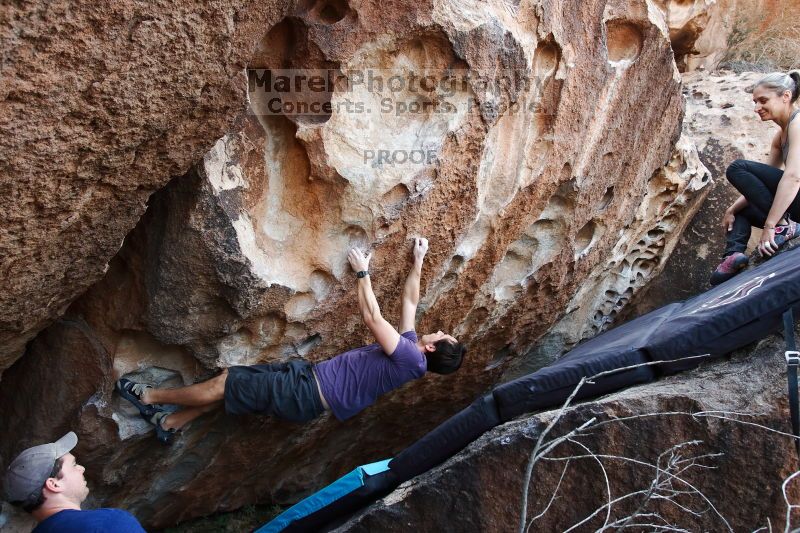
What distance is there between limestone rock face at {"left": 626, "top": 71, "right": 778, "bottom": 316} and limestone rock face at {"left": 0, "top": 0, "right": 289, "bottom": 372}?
3.17 m

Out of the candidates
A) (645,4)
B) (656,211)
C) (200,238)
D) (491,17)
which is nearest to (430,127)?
(491,17)

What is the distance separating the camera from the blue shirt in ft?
6.96

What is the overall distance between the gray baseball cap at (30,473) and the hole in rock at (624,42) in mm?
2832

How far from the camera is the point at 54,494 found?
2320 mm

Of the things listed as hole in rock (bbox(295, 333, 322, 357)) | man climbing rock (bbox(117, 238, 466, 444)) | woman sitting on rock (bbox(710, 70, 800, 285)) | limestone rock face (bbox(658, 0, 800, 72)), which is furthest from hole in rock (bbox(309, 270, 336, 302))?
limestone rock face (bbox(658, 0, 800, 72))

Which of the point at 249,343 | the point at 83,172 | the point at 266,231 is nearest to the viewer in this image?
the point at 83,172

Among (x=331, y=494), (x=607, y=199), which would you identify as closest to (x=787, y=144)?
(x=607, y=199)

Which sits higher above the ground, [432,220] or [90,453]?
[432,220]

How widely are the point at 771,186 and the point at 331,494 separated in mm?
2560

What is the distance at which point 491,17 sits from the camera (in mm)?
2932

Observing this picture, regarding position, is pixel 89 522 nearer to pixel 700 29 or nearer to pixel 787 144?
pixel 787 144

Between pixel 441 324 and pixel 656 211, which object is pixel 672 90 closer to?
pixel 656 211

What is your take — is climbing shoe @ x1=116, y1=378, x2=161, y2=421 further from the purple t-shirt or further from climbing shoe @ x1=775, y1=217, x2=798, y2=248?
climbing shoe @ x1=775, y1=217, x2=798, y2=248

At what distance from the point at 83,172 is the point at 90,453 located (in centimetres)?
135
